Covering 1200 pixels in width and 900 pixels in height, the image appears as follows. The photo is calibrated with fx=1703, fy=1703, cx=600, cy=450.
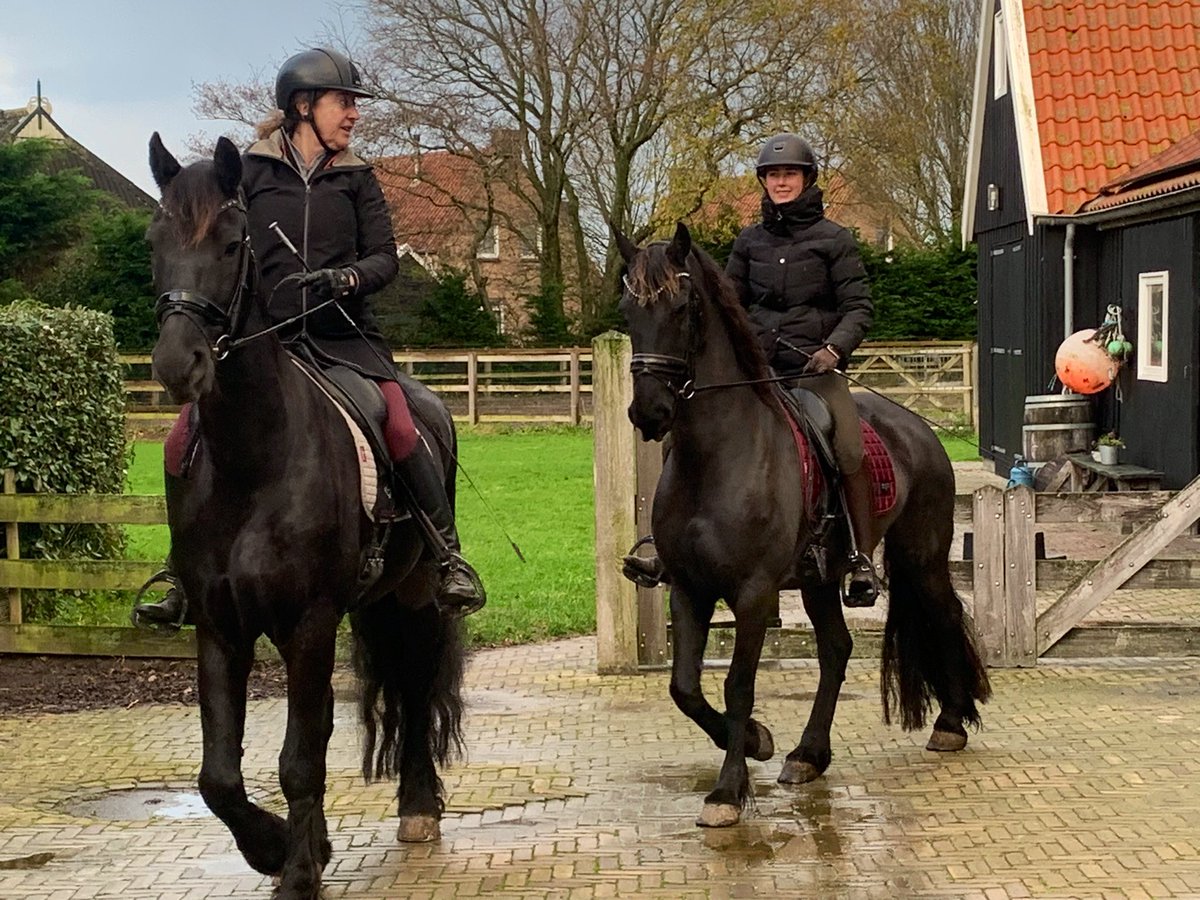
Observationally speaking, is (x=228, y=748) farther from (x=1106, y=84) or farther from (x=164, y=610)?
(x=1106, y=84)

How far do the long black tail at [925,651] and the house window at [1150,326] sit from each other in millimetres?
9471

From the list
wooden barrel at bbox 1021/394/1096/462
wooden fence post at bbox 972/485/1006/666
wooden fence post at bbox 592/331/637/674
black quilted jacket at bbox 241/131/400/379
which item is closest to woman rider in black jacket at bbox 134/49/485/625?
black quilted jacket at bbox 241/131/400/379

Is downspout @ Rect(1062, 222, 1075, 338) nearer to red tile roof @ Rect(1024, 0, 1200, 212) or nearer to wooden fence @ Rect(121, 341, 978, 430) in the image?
red tile roof @ Rect(1024, 0, 1200, 212)

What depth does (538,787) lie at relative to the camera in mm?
7945

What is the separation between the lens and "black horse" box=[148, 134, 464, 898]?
5.40 meters

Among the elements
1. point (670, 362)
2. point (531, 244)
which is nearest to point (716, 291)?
point (670, 362)

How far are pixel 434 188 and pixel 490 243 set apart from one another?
25.9ft

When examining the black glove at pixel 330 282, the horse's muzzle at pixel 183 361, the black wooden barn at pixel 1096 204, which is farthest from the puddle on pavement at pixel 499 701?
the black wooden barn at pixel 1096 204

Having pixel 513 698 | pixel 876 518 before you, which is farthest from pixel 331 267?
pixel 513 698

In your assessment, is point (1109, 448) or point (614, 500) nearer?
point (614, 500)

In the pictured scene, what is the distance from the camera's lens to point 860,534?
321 inches

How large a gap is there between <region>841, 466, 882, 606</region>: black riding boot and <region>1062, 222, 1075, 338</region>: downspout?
41.5 feet

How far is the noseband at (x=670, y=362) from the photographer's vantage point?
7.05m

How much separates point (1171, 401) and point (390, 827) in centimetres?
1183
